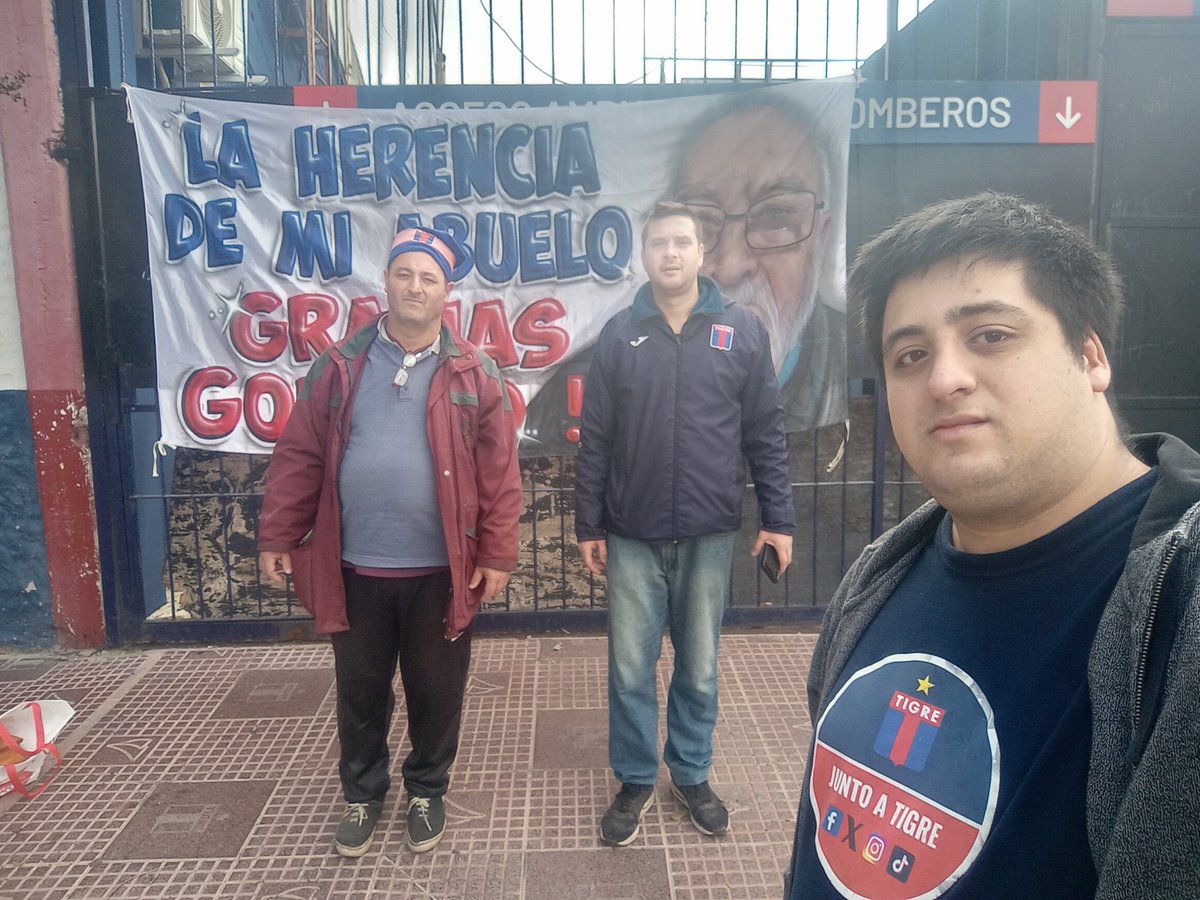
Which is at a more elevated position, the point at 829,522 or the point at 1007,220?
the point at 1007,220

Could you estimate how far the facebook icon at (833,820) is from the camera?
3.86 feet

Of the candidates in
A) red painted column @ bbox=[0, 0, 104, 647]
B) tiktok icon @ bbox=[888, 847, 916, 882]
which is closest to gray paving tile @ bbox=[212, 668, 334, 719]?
red painted column @ bbox=[0, 0, 104, 647]

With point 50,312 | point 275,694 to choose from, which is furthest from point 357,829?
point 50,312

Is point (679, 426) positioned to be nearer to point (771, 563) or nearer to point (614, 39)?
point (771, 563)

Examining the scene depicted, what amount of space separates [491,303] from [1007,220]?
3.45 m

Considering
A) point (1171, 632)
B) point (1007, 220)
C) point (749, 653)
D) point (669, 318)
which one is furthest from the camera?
point (749, 653)

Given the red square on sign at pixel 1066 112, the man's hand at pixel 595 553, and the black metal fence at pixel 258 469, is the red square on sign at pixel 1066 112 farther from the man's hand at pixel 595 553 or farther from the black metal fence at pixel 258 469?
the man's hand at pixel 595 553

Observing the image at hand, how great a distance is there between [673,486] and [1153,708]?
2.04 m

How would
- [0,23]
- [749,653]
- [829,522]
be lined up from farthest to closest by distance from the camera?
[829,522] → [749,653] → [0,23]

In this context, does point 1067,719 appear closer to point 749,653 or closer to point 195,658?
point 749,653

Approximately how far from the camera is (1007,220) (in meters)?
1.08

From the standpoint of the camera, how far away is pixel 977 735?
3.35 feet

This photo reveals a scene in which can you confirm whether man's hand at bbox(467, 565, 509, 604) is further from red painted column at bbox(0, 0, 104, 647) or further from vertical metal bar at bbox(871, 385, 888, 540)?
red painted column at bbox(0, 0, 104, 647)

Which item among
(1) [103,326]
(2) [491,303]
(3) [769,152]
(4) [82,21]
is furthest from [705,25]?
(1) [103,326]
